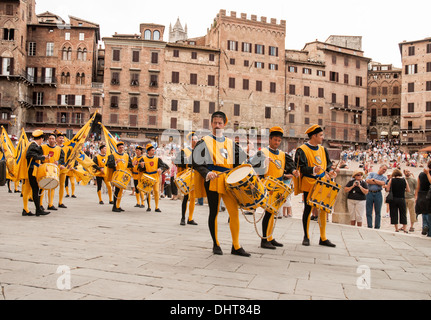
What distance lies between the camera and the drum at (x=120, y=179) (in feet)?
37.0

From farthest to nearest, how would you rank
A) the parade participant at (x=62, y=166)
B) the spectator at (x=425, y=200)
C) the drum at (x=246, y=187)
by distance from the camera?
the parade participant at (x=62, y=166), the spectator at (x=425, y=200), the drum at (x=246, y=187)

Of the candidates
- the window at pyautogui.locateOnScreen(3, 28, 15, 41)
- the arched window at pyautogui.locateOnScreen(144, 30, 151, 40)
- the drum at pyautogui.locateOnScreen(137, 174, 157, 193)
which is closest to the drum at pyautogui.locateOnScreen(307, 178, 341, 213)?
the drum at pyautogui.locateOnScreen(137, 174, 157, 193)

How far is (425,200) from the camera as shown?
9.66 m

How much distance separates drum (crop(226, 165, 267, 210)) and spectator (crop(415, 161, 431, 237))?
5821 millimetres

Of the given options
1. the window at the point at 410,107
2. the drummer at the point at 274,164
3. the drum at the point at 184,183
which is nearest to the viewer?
the drummer at the point at 274,164

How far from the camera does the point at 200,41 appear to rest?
6362 centimetres

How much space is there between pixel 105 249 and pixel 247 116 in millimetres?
51439

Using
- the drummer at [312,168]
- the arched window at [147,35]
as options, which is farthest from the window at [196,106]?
the drummer at [312,168]

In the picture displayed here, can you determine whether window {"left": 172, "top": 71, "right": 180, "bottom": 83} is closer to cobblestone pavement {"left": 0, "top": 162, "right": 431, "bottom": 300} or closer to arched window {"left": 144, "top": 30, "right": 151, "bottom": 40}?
arched window {"left": 144, "top": 30, "right": 151, "bottom": 40}

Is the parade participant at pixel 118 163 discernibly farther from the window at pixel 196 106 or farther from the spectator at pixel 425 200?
the window at pixel 196 106

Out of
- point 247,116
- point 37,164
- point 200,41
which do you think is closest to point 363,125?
point 247,116

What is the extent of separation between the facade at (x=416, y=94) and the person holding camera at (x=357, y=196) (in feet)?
186

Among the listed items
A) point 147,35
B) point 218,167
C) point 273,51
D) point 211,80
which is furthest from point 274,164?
point 273,51
